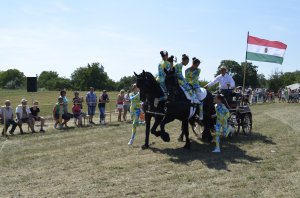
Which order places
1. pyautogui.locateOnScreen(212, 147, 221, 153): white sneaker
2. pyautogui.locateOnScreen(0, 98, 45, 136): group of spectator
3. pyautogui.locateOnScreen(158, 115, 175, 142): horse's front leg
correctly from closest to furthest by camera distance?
pyautogui.locateOnScreen(158, 115, 175, 142): horse's front leg, pyautogui.locateOnScreen(212, 147, 221, 153): white sneaker, pyautogui.locateOnScreen(0, 98, 45, 136): group of spectator

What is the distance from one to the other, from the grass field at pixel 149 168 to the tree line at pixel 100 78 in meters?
49.1

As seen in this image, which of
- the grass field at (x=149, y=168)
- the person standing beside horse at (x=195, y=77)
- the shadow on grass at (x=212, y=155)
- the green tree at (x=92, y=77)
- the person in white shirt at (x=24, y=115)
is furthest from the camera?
the green tree at (x=92, y=77)

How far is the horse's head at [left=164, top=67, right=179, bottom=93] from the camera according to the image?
425 inches

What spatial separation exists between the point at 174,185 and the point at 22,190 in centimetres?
284

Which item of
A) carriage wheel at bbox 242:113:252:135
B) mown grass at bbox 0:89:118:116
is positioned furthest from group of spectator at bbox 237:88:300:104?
carriage wheel at bbox 242:113:252:135

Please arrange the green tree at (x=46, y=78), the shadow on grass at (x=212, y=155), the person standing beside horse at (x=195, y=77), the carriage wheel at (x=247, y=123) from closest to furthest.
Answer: the shadow on grass at (x=212, y=155)
the person standing beside horse at (x=195, y=77)
the carriage wheel at (x=247, y=123)
the green tree at (x=46, y=78)

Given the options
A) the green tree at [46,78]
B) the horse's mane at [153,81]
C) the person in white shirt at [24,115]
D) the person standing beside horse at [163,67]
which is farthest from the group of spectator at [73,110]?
the green tree at [46,78]

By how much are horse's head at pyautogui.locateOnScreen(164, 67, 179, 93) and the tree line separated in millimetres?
50527

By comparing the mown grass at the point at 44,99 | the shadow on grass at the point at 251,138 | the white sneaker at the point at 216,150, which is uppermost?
the shadow on grass at the point at 251,138

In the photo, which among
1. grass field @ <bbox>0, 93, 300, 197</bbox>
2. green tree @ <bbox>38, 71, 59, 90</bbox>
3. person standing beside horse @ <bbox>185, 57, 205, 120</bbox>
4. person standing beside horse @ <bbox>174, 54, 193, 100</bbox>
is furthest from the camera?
green tree @ <bbox>38, 71, 59, 90</bbox>

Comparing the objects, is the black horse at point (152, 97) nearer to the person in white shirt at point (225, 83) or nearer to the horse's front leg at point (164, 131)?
the horse's front leg at point (164, 131)

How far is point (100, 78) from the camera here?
12125 cm

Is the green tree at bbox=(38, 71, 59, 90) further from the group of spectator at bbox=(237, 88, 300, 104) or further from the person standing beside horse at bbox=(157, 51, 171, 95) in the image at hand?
the person standing beside horse at bbox=(157, 51, 171, 95)

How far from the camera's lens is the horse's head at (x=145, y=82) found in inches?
424
